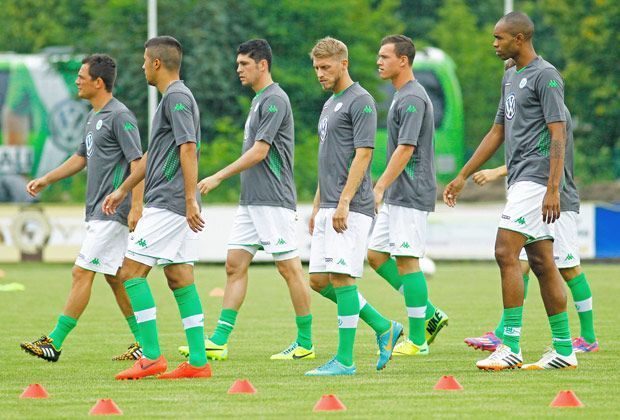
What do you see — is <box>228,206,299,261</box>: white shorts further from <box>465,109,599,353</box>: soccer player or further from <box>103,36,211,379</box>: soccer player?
<box>465,109,599,353</box>: soccer player

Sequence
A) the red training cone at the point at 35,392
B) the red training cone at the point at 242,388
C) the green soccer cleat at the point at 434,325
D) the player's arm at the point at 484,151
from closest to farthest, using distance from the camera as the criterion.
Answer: the red training cone at the point at 35,392 < the red training cone at the point at 242,388 < the player's arm at the point at 484,151 < the green soccer cleat at the point at 434,325

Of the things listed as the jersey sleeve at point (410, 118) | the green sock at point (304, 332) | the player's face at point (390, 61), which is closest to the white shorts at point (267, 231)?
the green sock at point (304, 332)

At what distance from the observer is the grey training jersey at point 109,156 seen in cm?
1047

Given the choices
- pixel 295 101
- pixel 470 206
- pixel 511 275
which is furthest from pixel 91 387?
pixel 295 101

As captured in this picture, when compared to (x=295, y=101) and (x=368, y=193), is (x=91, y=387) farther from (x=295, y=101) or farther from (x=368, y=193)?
(x=295, y=101)

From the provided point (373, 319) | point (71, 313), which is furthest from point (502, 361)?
point (71, 313)

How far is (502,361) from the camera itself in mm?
9664

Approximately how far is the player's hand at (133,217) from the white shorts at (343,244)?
4.21 feet

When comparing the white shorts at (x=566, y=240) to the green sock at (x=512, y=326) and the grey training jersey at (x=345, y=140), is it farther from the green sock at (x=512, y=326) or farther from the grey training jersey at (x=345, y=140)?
the grey training jersey at (x=345, y=140)

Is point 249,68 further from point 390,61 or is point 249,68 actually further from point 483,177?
point 483,177

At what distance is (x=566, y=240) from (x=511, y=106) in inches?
65.7

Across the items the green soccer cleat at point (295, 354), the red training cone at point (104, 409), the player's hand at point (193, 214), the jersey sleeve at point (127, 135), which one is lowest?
the green soccer cleat at point (295, 354)

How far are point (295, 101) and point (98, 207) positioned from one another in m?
24.0

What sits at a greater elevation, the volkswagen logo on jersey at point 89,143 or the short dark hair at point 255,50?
the short dark hair at point 255,50
